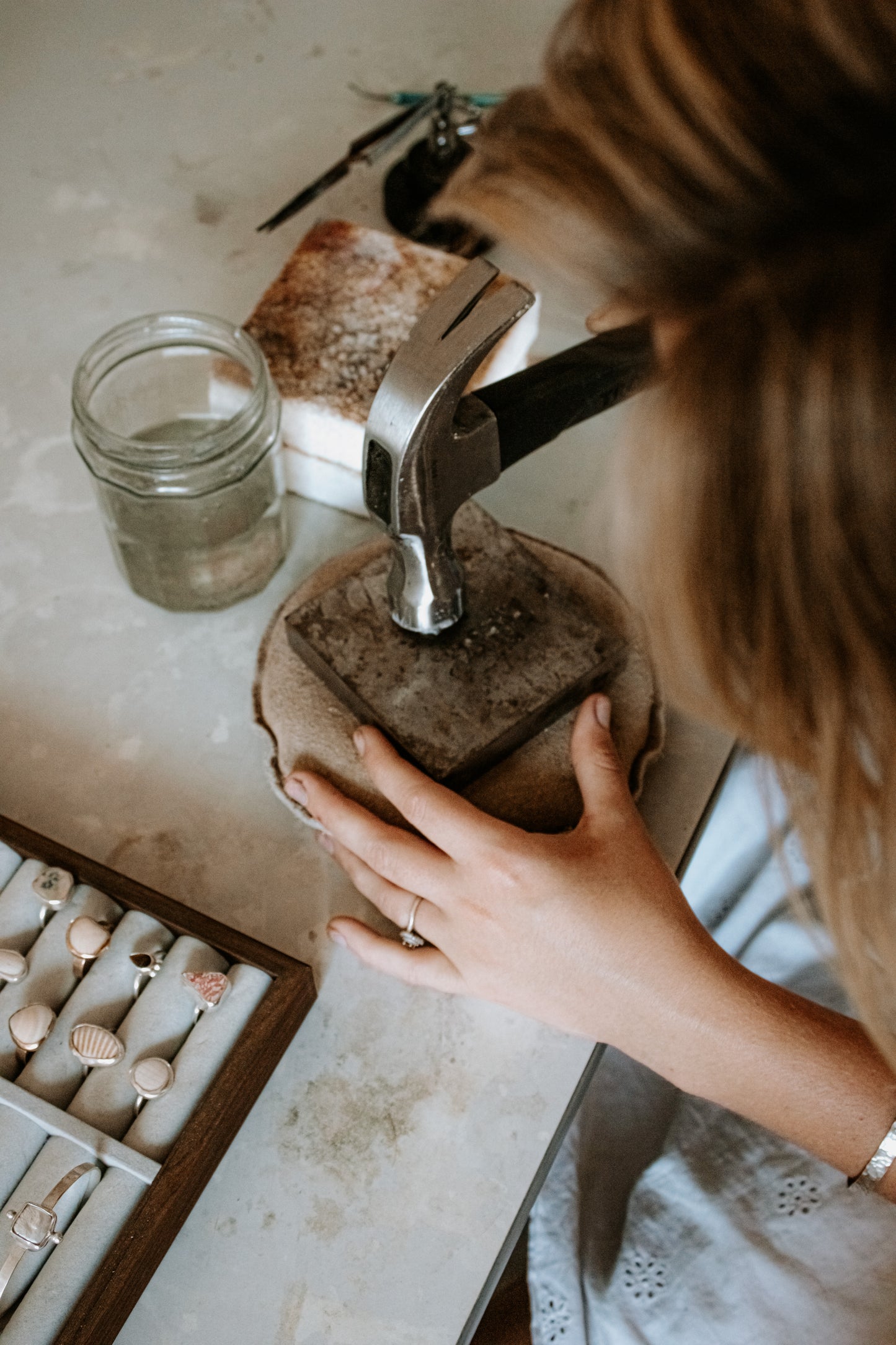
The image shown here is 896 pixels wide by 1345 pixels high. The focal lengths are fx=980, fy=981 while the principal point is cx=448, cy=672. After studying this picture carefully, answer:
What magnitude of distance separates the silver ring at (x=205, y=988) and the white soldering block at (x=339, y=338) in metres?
0.38

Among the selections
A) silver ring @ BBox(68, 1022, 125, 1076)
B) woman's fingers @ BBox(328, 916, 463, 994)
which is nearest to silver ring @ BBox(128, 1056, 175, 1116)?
silver ring @ BBox(68, 1022, 125, 1076)

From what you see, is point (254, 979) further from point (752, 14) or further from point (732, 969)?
point (752, 14)

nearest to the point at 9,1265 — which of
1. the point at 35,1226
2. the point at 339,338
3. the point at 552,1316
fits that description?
the point at 35,1226

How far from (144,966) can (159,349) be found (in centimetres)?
45

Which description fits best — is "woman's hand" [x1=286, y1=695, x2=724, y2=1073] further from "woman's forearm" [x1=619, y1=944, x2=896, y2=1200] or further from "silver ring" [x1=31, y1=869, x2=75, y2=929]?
"silver ring" [x1=31, y1=869, x2=75, y2=929]

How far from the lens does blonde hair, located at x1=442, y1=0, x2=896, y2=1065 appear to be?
0.29m

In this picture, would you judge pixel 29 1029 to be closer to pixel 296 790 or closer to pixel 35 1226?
pixel 35 1226

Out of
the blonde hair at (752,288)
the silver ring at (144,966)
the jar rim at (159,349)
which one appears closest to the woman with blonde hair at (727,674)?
the blonde hair at (752,288)

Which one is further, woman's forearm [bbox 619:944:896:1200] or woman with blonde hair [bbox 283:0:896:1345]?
woman's forearm [bbox 619:944:896:1200]

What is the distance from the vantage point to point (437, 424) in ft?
1.48

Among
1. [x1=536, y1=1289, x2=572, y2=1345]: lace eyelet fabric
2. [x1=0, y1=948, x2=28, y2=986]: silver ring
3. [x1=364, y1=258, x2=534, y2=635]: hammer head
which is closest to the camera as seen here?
[x1=364, y1=258, x2=534, y2=635]: hammer head

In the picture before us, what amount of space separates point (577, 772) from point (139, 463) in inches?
13.2

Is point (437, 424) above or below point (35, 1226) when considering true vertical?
above

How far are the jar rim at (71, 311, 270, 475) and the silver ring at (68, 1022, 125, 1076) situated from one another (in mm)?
334
